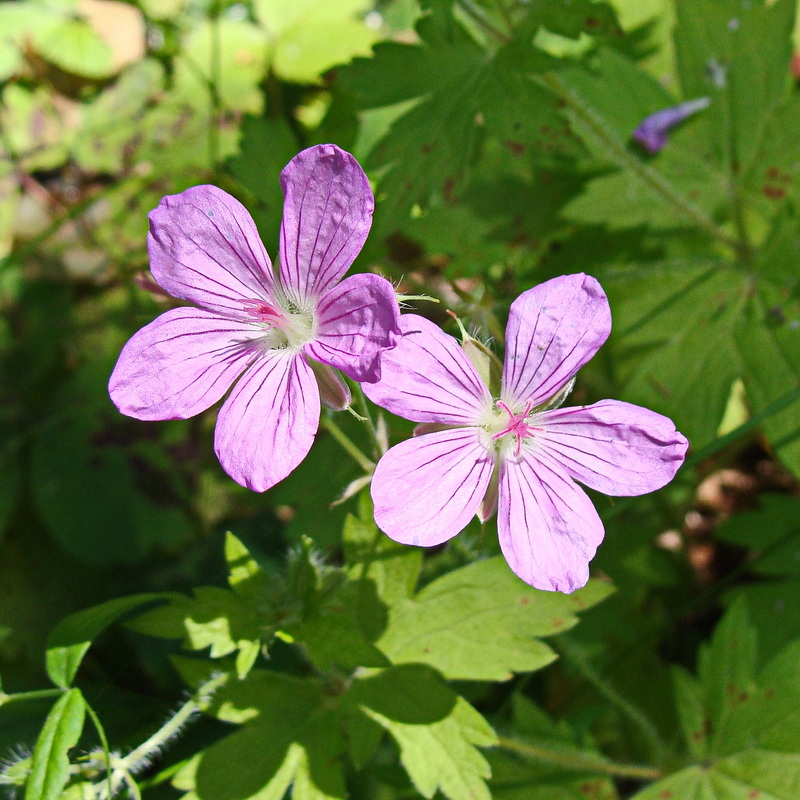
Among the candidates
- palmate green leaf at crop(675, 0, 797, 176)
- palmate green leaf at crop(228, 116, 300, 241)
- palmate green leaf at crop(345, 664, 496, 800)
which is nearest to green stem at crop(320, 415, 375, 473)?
palmate green leaf at crop(345, 664, 496, 800)

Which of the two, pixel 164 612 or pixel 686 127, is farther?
pixel 686 127

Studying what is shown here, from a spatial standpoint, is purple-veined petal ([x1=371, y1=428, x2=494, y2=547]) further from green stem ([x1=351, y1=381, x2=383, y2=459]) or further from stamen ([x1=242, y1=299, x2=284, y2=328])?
stamen ([x1=242, y1=299, x2=284, y2=328])

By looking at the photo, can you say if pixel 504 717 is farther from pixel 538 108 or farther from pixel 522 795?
pixel 538 108

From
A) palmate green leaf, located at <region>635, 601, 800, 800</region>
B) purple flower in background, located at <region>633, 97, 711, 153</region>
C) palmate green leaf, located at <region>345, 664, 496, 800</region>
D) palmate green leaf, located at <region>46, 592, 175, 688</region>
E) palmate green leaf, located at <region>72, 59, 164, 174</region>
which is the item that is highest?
palmate green leaf, located at <region>72, 59, 164, 174</region>

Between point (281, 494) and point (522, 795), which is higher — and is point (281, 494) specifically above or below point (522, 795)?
above

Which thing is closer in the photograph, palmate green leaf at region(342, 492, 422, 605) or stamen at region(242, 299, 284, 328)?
stamen at region(242, 299, 284, 328)

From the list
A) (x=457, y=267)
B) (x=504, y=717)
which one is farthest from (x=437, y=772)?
(x=457, y=267)

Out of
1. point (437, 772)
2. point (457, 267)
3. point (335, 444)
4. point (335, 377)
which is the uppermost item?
point (457, 267)

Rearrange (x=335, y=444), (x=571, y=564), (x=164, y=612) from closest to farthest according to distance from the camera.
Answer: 1. (x=571, y=564)
2. (x=164, y=612)
3. (x=335, y=444)
